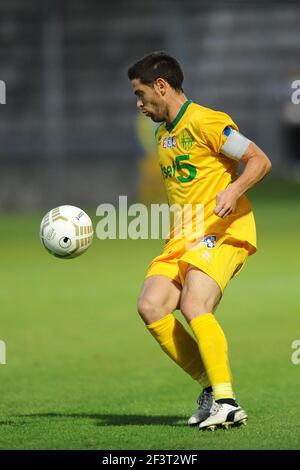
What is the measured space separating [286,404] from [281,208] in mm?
18890

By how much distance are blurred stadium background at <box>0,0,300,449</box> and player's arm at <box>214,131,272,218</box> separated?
1.25 metres

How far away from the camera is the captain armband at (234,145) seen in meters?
6.69

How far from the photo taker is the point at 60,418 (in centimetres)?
716

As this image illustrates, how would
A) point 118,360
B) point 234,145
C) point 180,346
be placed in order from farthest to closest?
1. point 118,360
2. point 180,346
3. point 234,145

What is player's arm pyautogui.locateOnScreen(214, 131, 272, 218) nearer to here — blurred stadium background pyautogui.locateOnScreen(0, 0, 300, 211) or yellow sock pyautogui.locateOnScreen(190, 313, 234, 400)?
yellow sock pyautogui.locateOnScreen(190, 313, 234, 400)

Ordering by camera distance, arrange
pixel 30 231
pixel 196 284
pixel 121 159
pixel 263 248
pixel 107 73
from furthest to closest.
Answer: pixel 107 73
pixel 121 159
pixel 30 231
pixel 263 248
pixel 196 284

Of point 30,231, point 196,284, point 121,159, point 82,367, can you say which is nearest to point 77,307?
point 82,367

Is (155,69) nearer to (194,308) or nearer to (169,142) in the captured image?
(169,142)

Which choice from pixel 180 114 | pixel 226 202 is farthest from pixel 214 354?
pixel 180 114

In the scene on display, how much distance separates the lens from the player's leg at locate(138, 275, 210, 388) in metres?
6.80

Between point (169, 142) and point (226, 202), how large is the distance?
→ 665mm

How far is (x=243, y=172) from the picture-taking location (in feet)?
21.8

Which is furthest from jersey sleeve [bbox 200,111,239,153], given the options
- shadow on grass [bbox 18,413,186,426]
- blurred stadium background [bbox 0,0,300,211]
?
blurred stadium background [bbox 0,0,300,211]

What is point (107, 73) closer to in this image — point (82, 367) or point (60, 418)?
point (82, 367)
